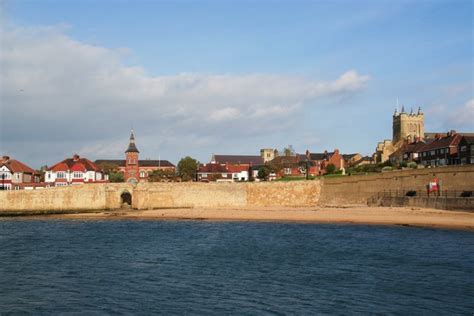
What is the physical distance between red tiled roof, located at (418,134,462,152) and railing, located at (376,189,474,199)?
78.1 feet

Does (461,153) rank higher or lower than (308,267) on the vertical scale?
higher

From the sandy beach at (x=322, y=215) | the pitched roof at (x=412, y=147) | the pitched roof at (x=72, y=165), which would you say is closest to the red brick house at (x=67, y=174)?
the pitched roof at (x=72, y=165)

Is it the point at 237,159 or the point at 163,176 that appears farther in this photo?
the point at 237,159

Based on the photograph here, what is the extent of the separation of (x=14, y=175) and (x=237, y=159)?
190 feet

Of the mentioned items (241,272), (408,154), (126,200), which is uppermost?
(408,154)

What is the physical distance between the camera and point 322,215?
54.3 metres

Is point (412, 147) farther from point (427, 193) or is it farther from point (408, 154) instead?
point (427, 193)

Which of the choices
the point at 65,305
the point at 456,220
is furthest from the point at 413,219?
the point at 65,305

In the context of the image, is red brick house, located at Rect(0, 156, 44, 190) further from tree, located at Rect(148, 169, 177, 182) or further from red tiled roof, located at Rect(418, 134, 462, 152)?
red tiled roof, located at Rect(418, 134, 462, 152)

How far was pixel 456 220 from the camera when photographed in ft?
139

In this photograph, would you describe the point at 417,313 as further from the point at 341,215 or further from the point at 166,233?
the point at 341,215

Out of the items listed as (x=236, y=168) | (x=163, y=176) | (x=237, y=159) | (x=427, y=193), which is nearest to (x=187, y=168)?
(x=163, y=176)

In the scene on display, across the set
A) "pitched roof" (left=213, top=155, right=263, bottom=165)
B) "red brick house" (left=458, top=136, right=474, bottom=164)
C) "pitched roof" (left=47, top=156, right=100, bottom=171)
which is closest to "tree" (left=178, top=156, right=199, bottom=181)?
"pitched roof" (left=47, top=156, right=100, bottom=171)

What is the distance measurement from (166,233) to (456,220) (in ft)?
74.8
